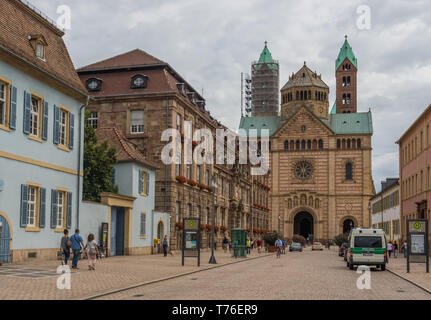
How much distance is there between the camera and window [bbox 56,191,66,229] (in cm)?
2956

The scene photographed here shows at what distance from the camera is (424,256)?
27.0m

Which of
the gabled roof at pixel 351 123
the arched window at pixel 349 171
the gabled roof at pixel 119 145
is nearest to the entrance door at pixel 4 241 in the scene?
Result: the gabled roof at pixel 119 145

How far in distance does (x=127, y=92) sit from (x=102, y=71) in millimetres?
3042

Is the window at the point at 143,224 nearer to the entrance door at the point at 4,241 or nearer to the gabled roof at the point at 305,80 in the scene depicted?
the entrance door at the point at 4,241

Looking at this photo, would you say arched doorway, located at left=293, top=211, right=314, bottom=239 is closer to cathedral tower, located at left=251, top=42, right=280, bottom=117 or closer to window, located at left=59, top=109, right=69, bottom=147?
cathedral tower, located at left=251, top=42, right=280, bottom=117

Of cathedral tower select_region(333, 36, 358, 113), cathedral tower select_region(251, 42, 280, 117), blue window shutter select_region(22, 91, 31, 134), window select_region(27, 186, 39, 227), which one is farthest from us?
cathedral tower select_region(251, 42, 280, 117)

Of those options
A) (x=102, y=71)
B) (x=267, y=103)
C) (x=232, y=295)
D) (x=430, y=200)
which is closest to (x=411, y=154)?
(x=430, y=200)

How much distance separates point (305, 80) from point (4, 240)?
93.5m

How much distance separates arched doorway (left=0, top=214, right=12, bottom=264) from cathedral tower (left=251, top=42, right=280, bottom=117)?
342 ft

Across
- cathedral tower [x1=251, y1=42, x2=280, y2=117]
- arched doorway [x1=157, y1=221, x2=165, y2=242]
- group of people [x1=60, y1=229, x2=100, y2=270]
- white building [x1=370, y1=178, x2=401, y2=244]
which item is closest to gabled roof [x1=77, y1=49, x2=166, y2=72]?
arched doorway [x1=157, y1=221, x2=165, y2=242]

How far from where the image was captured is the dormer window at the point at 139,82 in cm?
4660

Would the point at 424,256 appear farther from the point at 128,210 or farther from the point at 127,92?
the point at 127,92

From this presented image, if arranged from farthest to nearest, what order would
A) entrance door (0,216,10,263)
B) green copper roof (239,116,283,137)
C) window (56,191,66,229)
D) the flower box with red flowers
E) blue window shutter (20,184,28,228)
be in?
green copper roof (239,116,283,137) → the flower box with red flowers → window (56,191,66,229) → blue window shutter (20,184,28,228) → entrance door (0,216,10,263)
